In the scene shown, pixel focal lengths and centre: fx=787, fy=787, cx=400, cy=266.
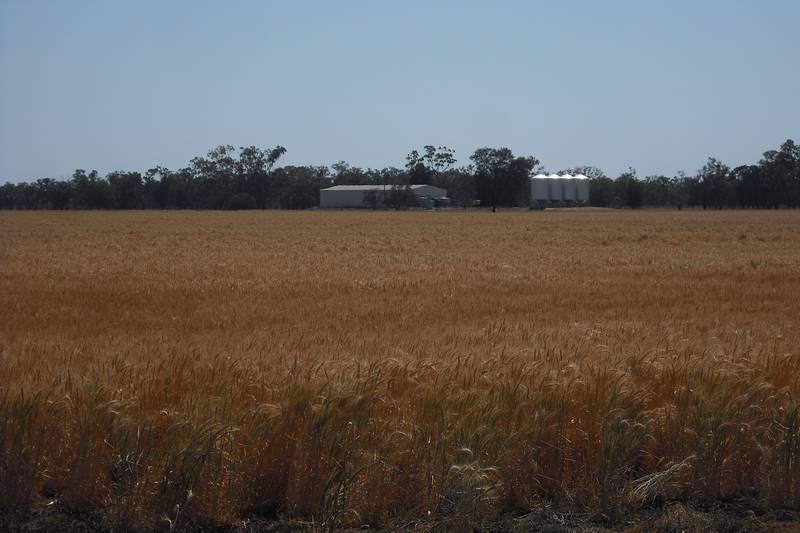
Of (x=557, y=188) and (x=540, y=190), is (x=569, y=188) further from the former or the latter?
(x=540, y=190)

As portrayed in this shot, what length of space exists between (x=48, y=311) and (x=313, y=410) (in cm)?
949

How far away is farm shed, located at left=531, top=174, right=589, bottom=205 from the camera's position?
15338cm

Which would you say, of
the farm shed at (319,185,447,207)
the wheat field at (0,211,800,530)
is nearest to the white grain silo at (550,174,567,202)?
the farm shed at (319,185,447,207)

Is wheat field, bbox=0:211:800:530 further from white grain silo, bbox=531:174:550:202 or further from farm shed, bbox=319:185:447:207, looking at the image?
white grain silo, bbox=531:174:550:202

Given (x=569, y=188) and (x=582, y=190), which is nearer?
(x=569, y=188)

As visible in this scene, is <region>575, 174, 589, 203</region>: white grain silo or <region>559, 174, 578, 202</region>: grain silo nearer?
<region>559, 174, 578, 202</region>: grain silo

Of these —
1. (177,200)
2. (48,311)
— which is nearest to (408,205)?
(177,200)

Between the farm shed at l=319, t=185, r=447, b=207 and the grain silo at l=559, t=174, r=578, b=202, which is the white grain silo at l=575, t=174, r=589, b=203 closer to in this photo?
the grain silo at l=559, t=174, r=578, b=202

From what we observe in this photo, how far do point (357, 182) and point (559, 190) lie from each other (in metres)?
44.6

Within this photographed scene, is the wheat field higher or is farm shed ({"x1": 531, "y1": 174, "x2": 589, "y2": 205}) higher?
farm shed ({"x1": 531, "y1": 174, "x2": 589, "y2": 205})

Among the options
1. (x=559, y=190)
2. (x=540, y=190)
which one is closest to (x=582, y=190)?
(x=559, y=190)

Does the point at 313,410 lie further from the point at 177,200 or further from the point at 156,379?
the point at 177,200

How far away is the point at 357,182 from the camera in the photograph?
173 meters

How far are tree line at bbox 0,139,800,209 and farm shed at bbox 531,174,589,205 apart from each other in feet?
10.4
